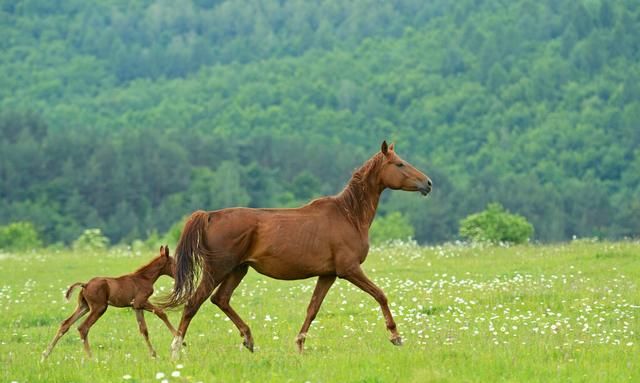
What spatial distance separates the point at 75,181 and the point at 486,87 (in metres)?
56.9

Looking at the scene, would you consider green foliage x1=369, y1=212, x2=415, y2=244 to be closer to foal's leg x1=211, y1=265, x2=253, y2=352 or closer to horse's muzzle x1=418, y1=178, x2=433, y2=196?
horse's muzzle x1=418, y1=178, x2=433, y2=196

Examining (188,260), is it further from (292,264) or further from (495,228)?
(495,228)

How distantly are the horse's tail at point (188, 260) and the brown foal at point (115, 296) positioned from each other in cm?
69

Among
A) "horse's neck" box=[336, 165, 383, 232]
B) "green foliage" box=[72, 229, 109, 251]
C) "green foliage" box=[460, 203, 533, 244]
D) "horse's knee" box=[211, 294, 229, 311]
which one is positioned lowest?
"horse's knee" box=[211, 294, 229, 311]

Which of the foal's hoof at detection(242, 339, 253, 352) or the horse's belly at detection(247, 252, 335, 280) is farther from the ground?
the horse's belly at detection(247, 252, 335, 280)

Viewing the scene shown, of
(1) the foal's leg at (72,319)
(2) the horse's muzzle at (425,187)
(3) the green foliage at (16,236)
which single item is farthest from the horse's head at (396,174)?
(3) the green foliage at (16,236)

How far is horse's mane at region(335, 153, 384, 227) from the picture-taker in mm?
14906

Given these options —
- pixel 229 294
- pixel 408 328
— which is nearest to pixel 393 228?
pixel 408 328

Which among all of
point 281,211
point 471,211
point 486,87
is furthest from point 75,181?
point 281,211

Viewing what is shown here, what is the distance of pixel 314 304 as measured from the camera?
14.6 metres

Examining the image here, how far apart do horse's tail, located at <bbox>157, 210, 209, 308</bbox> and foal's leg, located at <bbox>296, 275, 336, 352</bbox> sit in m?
1.46

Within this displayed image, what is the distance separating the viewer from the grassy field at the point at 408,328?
1245 centimetres

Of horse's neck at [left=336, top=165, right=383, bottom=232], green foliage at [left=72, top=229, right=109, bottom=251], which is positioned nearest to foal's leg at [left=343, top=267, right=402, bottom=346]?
horse's neck at [left=336, top=165, right=383, bottom=232]

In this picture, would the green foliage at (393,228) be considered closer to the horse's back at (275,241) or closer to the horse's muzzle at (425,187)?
the horse's muzzle at (425,187)
